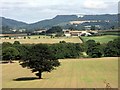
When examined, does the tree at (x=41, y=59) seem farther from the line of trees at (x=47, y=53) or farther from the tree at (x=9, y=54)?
the tree at (x=9, y=54)

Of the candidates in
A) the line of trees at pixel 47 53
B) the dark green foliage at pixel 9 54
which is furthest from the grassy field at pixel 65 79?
the dark green foliage at pixel 9 54

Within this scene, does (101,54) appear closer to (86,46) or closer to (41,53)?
(86,46)

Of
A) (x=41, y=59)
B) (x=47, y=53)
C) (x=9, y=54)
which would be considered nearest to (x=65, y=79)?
(x=41, y=59)

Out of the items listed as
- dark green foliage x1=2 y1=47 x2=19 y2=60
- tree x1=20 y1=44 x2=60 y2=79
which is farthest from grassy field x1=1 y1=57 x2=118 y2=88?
dark green foliage x1=2 y1=47 x2=19 y2=60

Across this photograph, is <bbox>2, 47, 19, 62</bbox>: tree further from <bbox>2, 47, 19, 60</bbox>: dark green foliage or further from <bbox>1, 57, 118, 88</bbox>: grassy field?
<bbox>1, 57, 118, 88</bbox>: grassy field

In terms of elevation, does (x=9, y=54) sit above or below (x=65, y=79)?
below

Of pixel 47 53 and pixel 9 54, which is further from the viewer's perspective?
pixel 9 54

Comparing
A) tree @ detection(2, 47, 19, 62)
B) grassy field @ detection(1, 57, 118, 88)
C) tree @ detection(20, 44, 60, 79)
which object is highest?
tree @ detection(20, 44, 60, 79)

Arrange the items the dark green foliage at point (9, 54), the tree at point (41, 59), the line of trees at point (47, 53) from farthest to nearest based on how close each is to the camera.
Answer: the dark green foliage at point (9, 54)
the line of trees at point (47, 53)
the tree at point (41, 59)

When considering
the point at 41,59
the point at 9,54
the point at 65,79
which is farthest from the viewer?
the point at 9,54

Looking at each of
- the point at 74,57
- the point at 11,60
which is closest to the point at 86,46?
the point at 74,57

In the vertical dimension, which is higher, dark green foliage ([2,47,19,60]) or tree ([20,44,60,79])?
tree ([20,44,60,79])

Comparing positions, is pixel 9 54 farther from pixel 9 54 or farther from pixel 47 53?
pixel 47 53
